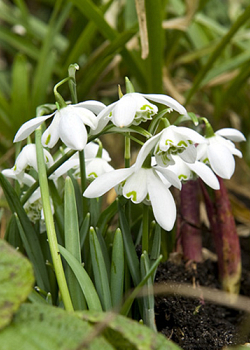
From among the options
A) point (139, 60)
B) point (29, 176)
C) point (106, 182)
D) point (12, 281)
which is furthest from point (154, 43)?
point (12, 281)

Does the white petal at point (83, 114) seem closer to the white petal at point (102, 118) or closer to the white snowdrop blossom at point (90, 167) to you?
the white petal at point (102, 118)

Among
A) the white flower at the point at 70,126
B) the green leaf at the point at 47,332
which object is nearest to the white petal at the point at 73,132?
the white flower at the point at 70,126

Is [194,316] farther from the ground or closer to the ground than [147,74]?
closer to the ground

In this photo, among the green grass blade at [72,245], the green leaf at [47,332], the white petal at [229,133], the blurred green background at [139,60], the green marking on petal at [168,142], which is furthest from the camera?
the blurred green background at [139,60]

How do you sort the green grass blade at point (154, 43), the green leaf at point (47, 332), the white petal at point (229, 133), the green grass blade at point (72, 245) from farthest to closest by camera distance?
the green grass blade at point (154, 43) < the white petal at point (229, 133) < the green grass blade at point (72, 245) < the green leaf at point (47, 332)

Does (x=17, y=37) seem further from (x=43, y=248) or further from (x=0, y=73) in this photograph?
(x=43, y=248)

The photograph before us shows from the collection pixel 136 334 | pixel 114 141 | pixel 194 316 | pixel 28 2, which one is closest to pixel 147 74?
pixel 114 141
